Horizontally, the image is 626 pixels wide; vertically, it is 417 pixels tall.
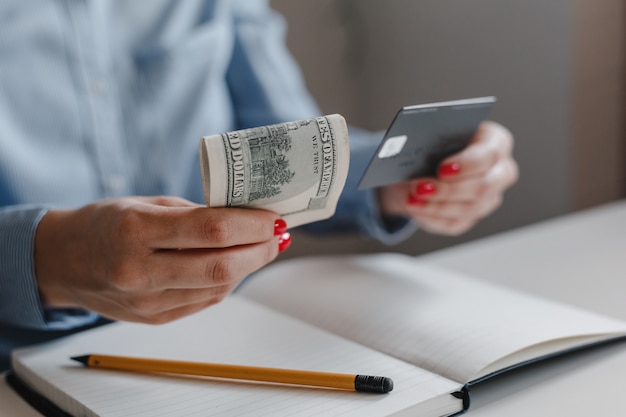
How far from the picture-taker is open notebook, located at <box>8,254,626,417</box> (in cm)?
53

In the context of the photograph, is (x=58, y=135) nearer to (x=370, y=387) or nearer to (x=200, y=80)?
(x=200, y=80)

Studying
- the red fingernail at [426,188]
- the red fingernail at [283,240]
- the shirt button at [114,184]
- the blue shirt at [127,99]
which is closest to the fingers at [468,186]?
the red fingernail at [426,188]

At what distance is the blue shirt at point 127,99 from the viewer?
85 cm

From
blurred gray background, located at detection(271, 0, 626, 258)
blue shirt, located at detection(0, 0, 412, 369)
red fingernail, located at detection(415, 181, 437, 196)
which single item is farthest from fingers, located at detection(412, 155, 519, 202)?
blurred gray background, located at detection(271, 0, 626, 258)

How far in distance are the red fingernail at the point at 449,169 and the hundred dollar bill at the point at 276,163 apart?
9.1 inches

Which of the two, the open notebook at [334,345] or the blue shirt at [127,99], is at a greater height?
the blue shirt at [127,99]

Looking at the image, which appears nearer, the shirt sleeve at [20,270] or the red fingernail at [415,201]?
the shirt sleeve at [20,270]

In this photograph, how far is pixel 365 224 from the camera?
39.0 inches

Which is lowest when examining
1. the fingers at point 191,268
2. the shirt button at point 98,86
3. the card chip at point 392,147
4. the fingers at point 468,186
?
the fingers at point 468,186

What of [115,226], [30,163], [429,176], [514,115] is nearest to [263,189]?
[115,226]

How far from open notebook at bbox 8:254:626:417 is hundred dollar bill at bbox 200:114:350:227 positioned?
0.44 ft

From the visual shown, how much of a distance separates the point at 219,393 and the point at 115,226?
143 millimetres

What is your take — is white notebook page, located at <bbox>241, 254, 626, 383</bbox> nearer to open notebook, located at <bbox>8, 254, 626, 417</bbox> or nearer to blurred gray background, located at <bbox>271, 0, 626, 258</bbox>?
open notebook, located at <bbox>8, 254, 626, 417</bbox>

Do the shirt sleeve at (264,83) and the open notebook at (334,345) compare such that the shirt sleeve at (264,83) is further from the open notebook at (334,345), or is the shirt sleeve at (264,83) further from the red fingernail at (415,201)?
the open notebook at (334,345)
